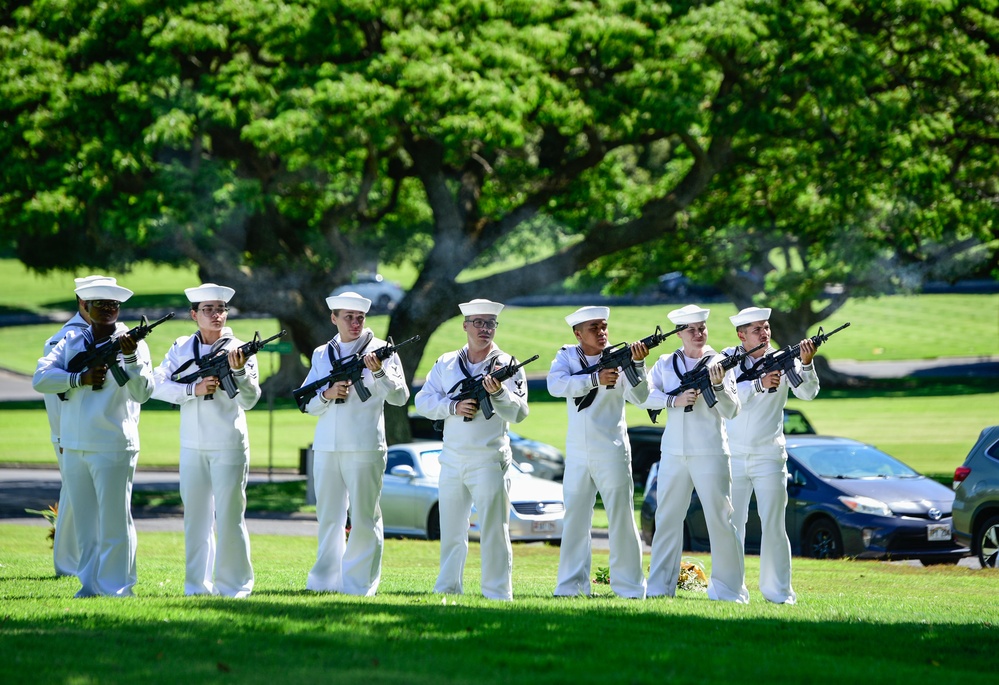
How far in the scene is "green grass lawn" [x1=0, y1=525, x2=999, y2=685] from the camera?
21.7ft

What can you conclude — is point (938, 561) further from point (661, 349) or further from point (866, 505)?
point (661, 349)

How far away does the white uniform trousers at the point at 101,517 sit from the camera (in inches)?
367

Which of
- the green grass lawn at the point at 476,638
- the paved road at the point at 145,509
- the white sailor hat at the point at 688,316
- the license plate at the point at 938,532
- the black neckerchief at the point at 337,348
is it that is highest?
the white sailor hat at the point at 688,316

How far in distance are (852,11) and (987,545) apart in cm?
1012

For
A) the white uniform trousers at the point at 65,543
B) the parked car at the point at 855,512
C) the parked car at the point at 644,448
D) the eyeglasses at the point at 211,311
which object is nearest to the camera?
the eyeglasses at the point at 211,311

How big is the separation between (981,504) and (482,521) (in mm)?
5847

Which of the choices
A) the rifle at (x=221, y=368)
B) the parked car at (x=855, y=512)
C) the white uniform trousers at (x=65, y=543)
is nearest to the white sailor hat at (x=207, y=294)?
the rifle at (x=221, y=368)

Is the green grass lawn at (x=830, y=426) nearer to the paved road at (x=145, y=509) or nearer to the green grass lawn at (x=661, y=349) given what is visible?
the green grass lawn at (x=661, y=349)

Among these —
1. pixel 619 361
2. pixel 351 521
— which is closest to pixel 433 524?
pixel 351 521

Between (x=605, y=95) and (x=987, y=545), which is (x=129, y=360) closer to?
(x=987, y=545)

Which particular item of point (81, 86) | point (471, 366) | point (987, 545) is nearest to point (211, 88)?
point (81, 86)

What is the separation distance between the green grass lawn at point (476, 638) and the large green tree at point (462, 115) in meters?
10.1

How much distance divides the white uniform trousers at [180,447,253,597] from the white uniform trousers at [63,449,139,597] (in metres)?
0.42

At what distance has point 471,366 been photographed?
9891 millimetres
